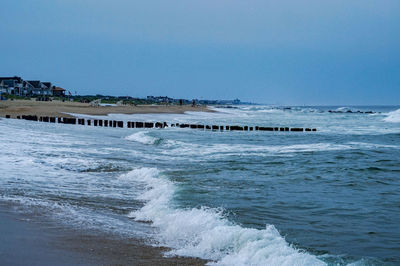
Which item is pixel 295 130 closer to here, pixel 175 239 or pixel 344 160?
pixel 344 160

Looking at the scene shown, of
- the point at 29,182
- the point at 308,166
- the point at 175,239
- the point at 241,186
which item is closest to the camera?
the point at 175,239

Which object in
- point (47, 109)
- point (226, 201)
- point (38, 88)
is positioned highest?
point (38, 88)

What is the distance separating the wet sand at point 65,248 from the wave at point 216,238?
38 cm

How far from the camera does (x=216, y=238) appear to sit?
6.38 m

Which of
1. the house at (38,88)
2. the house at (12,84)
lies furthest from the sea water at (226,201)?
the house at (38,88)

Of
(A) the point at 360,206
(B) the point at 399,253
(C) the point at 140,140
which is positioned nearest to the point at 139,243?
(B) the point at 399,253

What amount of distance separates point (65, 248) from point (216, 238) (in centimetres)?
202

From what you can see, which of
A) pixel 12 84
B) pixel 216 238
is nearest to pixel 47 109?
pixel 216 238

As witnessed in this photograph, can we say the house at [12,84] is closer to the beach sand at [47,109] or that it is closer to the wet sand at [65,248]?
the beach sand at [47,109]

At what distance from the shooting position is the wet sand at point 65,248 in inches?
204

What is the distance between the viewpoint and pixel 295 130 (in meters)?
36.8

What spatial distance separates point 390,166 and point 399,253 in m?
9.55

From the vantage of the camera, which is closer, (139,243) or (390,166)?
(139,243)

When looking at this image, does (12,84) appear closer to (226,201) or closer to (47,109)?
(47,109)
